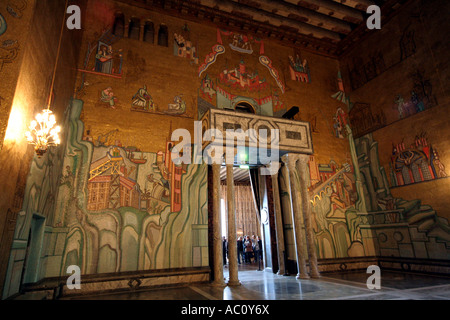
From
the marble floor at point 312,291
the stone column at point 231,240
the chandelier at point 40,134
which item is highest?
the chandelier at point 40,134

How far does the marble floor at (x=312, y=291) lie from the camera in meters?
Answer: 5.46

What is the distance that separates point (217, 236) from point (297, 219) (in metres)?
2.87

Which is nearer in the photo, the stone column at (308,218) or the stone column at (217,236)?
the stone column at (217,236)

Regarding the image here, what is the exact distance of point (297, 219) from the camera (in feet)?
28.3

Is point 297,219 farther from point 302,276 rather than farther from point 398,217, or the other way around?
point 398,217

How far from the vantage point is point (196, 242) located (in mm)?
7852

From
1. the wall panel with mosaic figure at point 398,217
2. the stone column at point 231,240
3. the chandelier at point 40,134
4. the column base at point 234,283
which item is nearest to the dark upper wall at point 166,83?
the wall panel with mosaic figure at point 398,217

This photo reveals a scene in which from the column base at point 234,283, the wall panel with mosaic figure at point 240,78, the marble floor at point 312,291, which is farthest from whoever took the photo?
the wall panel with mosaic figure at point 240,78

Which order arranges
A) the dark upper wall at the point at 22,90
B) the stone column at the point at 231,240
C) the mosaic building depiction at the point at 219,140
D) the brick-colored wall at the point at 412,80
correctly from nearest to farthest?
the dark upper wall at the point at 22,90 → the mosaic building depiction at the point at 219,140 → the stone column at the point at 231,240 → the brick-colored wall at the point at 412,80

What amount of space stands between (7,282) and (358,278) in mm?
8396

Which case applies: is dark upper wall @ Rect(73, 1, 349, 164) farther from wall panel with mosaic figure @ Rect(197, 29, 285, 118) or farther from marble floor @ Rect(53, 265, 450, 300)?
marble floor @ Rect(53, 265, 450, 300)

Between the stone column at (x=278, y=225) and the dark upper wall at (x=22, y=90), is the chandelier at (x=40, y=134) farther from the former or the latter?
the stone column at (x=278, y=225)

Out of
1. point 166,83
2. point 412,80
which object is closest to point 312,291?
point 166,83

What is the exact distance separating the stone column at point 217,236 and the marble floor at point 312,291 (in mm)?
325
